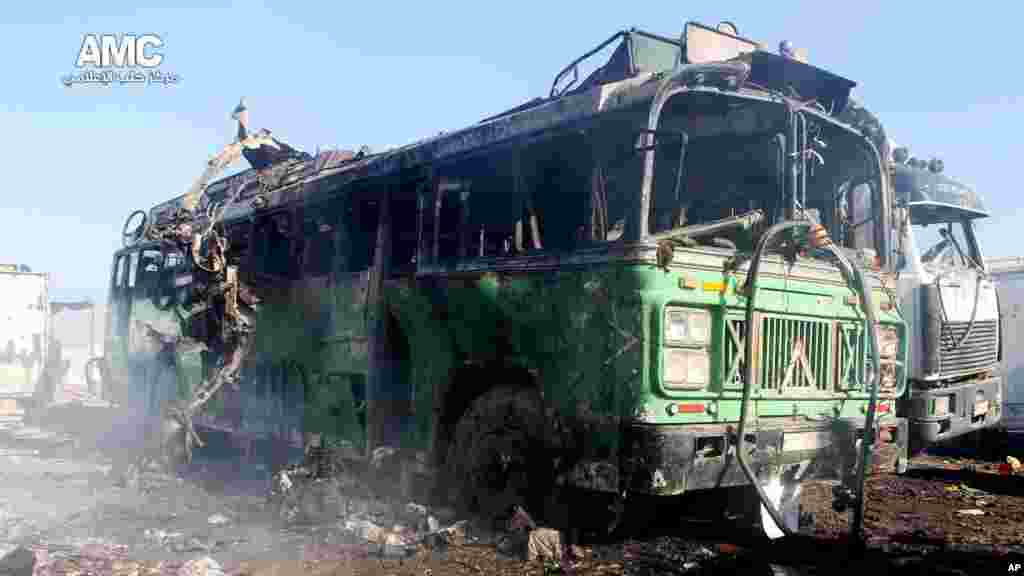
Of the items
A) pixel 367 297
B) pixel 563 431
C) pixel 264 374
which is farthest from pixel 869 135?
pixel 264 374

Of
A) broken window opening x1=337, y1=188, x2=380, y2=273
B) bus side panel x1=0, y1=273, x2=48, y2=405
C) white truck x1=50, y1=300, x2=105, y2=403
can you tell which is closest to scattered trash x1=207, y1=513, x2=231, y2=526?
broken window opening x1=337, y1=188, x2=380, y2=273

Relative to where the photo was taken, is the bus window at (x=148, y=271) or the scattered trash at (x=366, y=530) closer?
the scattered trash at (x=366, y=530)

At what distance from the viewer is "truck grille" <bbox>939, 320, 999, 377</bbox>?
798 centimetres

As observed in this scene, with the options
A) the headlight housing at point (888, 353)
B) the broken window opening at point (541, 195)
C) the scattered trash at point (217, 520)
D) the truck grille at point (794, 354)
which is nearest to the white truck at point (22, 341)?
the scattered trash at point (217, 520)

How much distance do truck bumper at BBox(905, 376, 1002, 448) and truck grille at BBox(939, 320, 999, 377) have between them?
16 centimetres

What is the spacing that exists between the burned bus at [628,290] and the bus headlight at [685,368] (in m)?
0.01

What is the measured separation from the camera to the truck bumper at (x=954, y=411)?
7.66 m

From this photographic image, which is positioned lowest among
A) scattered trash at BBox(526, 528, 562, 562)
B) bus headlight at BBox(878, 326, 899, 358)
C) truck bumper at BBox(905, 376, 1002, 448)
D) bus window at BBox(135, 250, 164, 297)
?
scattered trash at BBox(526, 528, 562, 562)

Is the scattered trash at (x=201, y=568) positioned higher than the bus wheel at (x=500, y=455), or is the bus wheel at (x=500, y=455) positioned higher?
the bus wheel at (x=500, y=455)

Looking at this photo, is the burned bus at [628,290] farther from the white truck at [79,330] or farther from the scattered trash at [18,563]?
the white truck at [79,330]

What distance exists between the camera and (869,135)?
6.02 meters

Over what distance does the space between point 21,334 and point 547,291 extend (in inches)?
482

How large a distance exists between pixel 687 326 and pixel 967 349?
5113mm

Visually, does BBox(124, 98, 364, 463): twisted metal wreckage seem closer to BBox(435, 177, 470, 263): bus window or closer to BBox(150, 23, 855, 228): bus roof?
BBox(150, 23, 855, 228): bus roof
